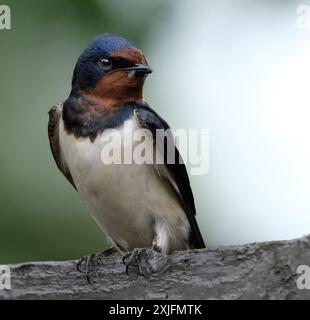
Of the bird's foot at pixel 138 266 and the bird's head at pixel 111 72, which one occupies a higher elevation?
the bird's head at pixel 111 72

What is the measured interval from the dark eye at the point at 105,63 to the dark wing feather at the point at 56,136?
18 centimetres

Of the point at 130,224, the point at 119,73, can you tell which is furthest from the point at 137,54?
the point at 130,224

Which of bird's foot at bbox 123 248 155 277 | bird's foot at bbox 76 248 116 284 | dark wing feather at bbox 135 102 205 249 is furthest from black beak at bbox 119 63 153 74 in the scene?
bird's foot at bbox 123 248 155 277

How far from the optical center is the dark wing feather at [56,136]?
2.48 meters

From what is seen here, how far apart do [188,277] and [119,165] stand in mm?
656

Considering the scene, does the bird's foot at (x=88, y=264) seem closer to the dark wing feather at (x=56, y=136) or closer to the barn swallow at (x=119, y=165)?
the barn swallow at (x=119, y=165)

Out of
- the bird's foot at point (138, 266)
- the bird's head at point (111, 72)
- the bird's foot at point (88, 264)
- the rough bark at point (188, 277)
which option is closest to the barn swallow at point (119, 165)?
the bird's head at point (111, 72)

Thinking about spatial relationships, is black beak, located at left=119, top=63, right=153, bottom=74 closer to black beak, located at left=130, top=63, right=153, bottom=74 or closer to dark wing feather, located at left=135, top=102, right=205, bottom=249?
black beak, located at left=130, top=63, right=153, bottom=74

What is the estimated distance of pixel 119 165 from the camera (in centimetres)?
230

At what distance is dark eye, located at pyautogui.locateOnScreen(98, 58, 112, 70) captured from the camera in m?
2.37

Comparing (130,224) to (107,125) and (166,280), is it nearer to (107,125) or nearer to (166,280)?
(107,125)

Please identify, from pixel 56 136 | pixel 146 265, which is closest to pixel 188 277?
pixel 146 265

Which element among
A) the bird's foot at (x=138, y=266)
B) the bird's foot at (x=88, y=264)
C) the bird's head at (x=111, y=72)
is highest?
the bird's head at (x=111, y=72)

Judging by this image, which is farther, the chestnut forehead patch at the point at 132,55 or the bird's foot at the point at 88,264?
the chestnut forehead patch at the point at 132,55
